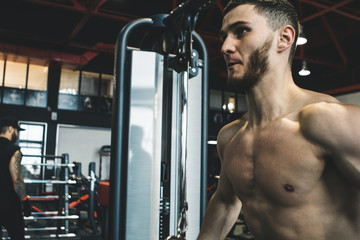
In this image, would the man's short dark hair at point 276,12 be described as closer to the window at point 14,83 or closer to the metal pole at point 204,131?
the metal pole at point 204,131

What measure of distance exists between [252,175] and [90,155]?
10.3 meters

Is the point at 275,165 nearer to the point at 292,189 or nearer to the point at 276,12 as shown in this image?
the point at 292,189

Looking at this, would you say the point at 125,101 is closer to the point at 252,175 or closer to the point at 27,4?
the point at 252,175

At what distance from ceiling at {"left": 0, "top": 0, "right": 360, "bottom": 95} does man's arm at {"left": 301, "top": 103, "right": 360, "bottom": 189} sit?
6.32 metres

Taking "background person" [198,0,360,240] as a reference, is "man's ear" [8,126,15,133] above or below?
above

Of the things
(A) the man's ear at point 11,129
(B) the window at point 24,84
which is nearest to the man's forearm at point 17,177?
(A) the man's ear at point 11,129

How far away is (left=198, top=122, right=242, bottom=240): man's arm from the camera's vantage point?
1241 mm

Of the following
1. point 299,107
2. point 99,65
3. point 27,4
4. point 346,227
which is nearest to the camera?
point 346,227

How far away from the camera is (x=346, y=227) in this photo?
917 mm

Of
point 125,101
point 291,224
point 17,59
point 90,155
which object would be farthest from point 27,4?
point 291,224

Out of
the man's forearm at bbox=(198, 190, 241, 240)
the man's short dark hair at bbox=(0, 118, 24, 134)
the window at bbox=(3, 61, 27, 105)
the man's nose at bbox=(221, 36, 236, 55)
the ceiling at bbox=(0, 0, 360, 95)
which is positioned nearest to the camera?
the man's nose at bbox=(221, 36, 236, 55)

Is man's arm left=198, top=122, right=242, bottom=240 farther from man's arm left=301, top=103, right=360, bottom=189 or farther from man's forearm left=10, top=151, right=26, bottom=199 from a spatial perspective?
man's forearm left=10, top=151, right=26, bottom=199

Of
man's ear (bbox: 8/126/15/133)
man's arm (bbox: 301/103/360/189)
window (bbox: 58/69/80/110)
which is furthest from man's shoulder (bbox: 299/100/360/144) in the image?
window (bbox: 58/69/80/110)

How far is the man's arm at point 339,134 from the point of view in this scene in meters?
0.84
